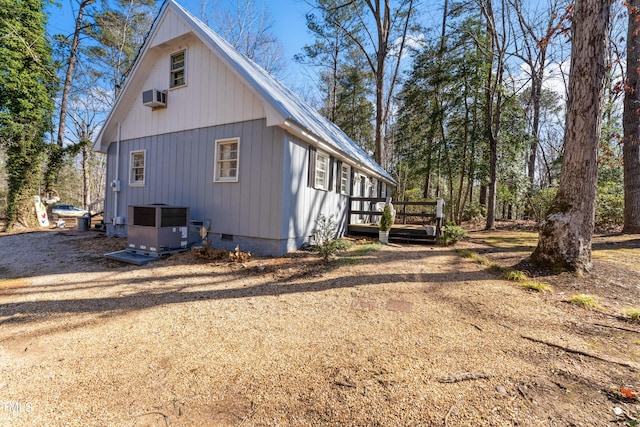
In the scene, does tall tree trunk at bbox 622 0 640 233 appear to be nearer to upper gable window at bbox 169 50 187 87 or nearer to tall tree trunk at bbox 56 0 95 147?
upper gable window at bbox 169 50 187 87

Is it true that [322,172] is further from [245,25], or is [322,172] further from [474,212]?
[245,25]

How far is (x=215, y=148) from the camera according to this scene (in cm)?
702

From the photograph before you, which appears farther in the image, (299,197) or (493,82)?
(493,82)

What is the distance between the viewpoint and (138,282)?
4.55 metres

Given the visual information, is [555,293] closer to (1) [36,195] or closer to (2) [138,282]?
(2) [138,282]

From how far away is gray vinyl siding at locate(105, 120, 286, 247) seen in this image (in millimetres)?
6188

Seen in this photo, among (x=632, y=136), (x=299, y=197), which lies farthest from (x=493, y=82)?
(x=299, y=197)

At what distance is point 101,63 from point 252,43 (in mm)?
9489

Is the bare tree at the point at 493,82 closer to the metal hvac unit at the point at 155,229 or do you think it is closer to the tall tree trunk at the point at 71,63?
the metal hvac unit at the point at 155,229

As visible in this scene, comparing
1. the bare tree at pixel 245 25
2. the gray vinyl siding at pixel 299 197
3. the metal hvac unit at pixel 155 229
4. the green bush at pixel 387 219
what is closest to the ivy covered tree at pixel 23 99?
the metal hvac unit at pixel 155 229

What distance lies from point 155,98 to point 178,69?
109cm

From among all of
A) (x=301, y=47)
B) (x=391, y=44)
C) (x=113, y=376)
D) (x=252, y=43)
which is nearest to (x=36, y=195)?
(x=113, y=376)

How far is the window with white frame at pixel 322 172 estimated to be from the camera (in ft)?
25.6

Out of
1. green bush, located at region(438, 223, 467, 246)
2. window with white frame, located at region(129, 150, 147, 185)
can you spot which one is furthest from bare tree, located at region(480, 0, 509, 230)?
window with white frame, located at region(129, 150, 147, 185)
